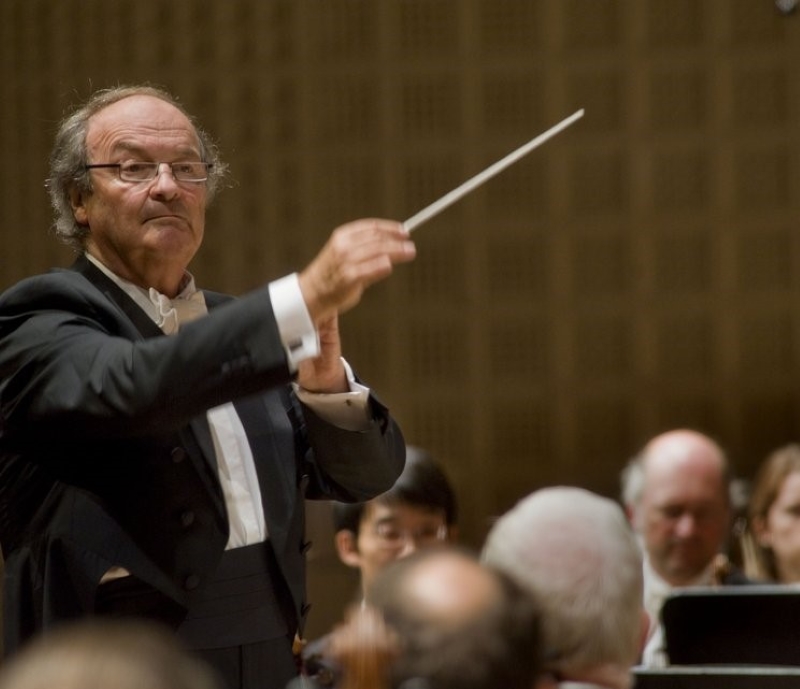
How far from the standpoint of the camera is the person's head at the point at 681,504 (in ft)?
12.1

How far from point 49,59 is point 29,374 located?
4.33 metres

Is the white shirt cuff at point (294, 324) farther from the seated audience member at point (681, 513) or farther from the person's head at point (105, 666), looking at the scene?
the seated audience member at point (681, 513)

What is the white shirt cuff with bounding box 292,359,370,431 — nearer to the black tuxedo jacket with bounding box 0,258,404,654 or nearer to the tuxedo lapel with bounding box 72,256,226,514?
the black tuxedo jacket with bounding box 0,258,404,654

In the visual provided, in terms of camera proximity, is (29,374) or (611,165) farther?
(611,165)

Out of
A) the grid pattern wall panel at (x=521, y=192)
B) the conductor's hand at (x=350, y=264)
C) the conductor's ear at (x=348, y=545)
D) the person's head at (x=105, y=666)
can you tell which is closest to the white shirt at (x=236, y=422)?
the conductor's hand at (x=350, y=264)

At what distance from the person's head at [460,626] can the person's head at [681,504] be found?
249cm

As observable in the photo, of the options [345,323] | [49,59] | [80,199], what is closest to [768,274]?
[345,323]

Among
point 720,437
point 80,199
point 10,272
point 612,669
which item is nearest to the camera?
point 612,669

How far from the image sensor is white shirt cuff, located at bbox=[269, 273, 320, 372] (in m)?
1.94

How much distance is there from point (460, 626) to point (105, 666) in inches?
12.5

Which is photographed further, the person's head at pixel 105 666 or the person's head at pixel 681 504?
the person's head at pixel 681 504

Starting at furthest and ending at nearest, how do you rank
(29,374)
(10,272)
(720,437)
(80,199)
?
(10,272), (720,437), (80,199), (29,374)

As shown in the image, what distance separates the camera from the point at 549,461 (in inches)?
226

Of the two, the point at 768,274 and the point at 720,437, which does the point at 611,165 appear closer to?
the point at 768,274
